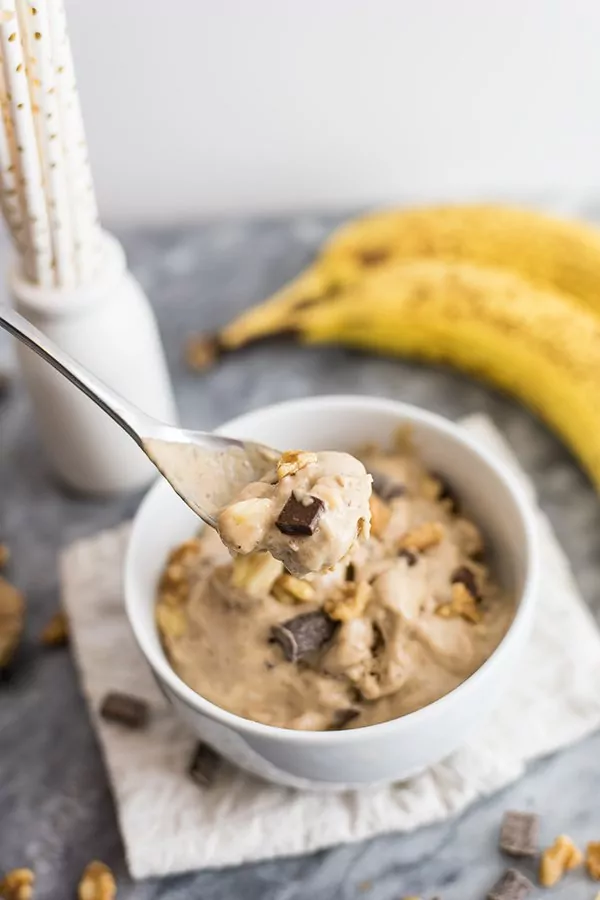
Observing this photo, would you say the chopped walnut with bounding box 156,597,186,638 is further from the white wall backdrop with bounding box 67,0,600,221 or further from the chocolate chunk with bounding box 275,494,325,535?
the white wall backdrop with bounding box 67,0,600,221

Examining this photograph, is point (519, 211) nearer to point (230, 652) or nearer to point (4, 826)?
point (230, 652)

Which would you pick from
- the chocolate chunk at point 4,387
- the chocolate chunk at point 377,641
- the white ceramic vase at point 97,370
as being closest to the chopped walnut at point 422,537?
the chocolate chunk at point 377,641

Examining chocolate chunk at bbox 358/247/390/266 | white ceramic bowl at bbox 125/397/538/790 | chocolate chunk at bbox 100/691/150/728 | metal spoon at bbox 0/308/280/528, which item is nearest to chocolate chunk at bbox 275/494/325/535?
metal spoon at bbox 0/308/280/528

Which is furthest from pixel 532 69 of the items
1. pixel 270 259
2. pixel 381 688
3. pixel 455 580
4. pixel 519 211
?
pixel 381 688

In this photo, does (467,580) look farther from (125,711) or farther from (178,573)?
(125,711)

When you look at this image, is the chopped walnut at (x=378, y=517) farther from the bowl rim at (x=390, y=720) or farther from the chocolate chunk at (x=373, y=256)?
the chocolate chunk at (x=373, y=256)

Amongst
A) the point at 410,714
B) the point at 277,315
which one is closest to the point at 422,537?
the point at 410,714
